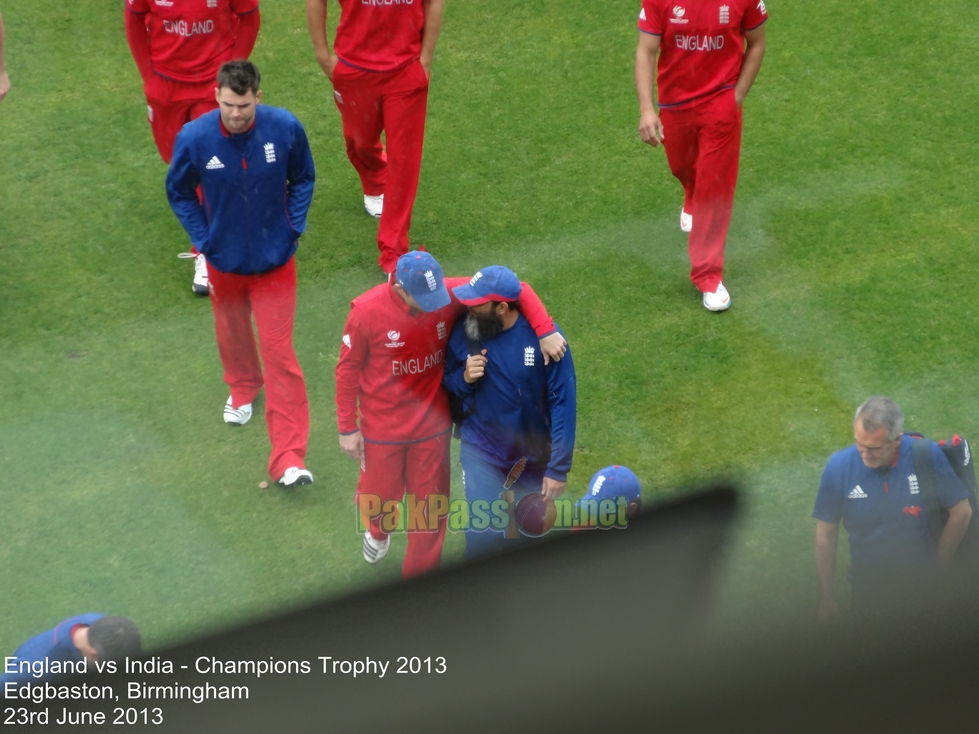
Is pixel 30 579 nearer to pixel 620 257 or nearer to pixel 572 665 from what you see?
pixel 620 257

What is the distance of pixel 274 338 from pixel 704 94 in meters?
2.37

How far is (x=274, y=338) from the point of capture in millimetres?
4840

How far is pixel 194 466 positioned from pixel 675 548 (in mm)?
4585

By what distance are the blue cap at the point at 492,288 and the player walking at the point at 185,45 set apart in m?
2.36

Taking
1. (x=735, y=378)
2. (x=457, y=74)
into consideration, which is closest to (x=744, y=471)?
(x=735, y=378)

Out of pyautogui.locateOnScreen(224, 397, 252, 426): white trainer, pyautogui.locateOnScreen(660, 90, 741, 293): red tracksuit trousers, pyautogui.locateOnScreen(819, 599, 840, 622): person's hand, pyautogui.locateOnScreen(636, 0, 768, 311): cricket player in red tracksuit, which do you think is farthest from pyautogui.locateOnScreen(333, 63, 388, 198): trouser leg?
pyautogui.locateOnScreen(819, 599, 840, 622): person's hand

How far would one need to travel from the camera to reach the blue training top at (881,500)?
3.58 m

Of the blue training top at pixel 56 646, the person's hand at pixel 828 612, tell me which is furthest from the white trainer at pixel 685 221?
the person's hand at pixel 828 612

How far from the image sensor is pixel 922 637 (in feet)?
2.15

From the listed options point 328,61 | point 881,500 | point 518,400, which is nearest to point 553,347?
point 518,400

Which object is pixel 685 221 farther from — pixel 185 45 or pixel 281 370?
pixel 185 45

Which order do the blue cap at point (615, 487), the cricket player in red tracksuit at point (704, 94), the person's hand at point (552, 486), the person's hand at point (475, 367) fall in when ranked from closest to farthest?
the blue cap at point (615, 487), the person's hand at point (475, 367), the person's hand at point (552, 486), the cricket player in red tracksuit at point (704, 94)

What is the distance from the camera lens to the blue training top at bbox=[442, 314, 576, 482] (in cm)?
392

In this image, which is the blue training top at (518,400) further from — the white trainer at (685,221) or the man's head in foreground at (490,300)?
the white trainer at (685,221)
